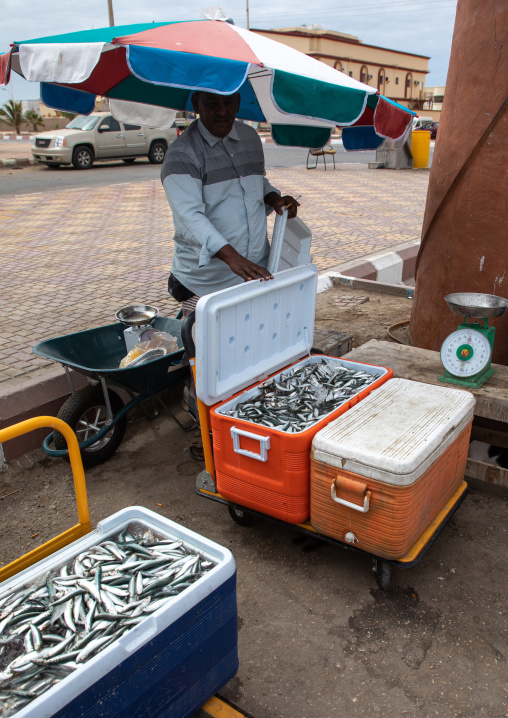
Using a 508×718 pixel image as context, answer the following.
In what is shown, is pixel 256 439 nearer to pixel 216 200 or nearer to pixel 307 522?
pixel 307 522

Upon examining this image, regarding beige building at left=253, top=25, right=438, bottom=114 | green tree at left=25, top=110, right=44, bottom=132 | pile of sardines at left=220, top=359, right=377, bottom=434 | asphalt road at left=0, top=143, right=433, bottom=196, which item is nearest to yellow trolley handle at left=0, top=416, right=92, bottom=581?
pile of sardines at left=220, top=359, right=377, bottom=434

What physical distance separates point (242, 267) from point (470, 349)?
1544 millimetres

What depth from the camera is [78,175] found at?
19812mm

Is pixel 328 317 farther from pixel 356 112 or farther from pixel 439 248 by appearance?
pixel 356 112

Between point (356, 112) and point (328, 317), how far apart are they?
343 centimetres

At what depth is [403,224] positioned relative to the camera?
1139 cm

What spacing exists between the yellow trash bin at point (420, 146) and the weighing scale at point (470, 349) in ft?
62.5

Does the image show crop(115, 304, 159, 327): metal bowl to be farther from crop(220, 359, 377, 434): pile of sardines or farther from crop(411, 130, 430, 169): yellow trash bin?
crop(411, 130, 430, 169): yellow trash bin

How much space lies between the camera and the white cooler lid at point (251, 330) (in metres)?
3.12

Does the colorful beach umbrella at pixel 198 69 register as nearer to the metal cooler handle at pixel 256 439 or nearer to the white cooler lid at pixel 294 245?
the white cooler lid at pixel 294 245

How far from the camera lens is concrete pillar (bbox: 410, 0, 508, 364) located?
13.6ft

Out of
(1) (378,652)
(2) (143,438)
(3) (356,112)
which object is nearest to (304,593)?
(1) (378,652)

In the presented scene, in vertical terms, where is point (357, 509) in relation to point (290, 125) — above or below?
below

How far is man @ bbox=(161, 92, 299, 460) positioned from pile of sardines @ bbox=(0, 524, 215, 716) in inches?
68.1
